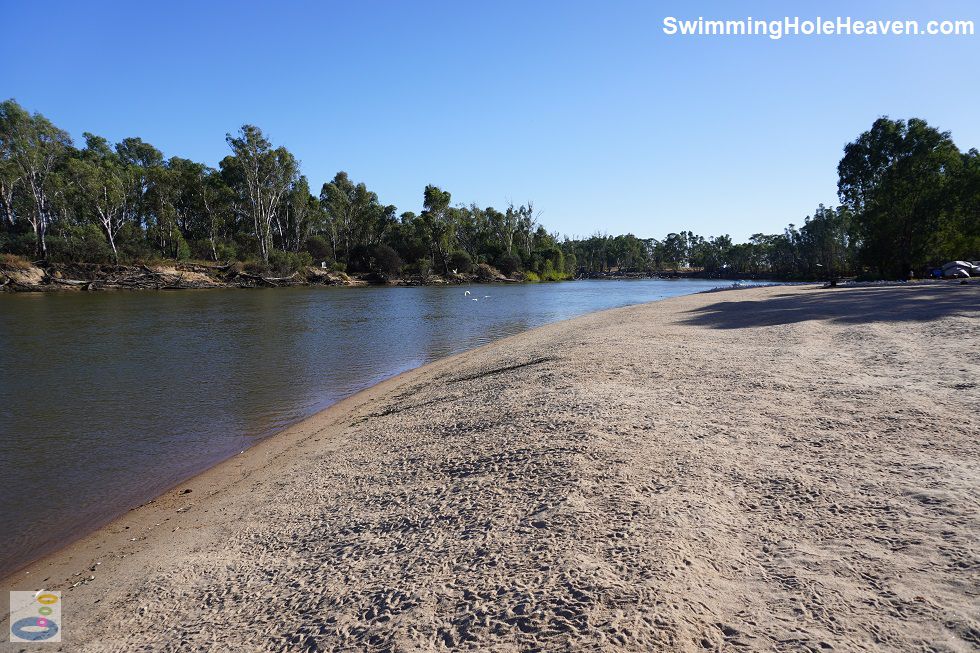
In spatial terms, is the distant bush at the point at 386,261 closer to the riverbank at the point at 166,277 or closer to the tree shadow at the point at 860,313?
the riverbank at the point at 166,277

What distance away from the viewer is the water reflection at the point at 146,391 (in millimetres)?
6285

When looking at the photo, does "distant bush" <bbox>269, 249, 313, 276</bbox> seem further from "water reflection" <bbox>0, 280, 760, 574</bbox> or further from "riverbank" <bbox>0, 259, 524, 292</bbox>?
"water reflection" <bbox>0, 280, 760, 574</bbox>

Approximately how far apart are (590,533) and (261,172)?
80.7 meters

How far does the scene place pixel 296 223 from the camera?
80500 mm

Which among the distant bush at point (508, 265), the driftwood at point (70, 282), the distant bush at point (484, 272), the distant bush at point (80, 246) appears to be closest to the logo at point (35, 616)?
the driftwood at point (70, 282)

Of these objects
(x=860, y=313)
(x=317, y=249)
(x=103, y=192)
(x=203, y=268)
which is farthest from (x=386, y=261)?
(x=860, y=313)

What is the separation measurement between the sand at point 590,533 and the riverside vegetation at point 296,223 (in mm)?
41620

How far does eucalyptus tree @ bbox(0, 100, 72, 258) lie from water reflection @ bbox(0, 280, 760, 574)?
42.6m

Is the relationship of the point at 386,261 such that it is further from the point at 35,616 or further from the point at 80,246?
the point at 35,616

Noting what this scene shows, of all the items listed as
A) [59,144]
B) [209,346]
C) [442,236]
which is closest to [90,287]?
[59,144]

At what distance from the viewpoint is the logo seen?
348 cm

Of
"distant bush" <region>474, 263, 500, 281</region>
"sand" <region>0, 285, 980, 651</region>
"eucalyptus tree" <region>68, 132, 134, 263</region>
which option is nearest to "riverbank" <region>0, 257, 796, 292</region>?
"eucalyptus tree" <region>68, 132, 134, 263</region>

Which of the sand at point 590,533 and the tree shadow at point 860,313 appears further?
the tree shadow at point 860,313

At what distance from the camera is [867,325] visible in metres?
11.5
